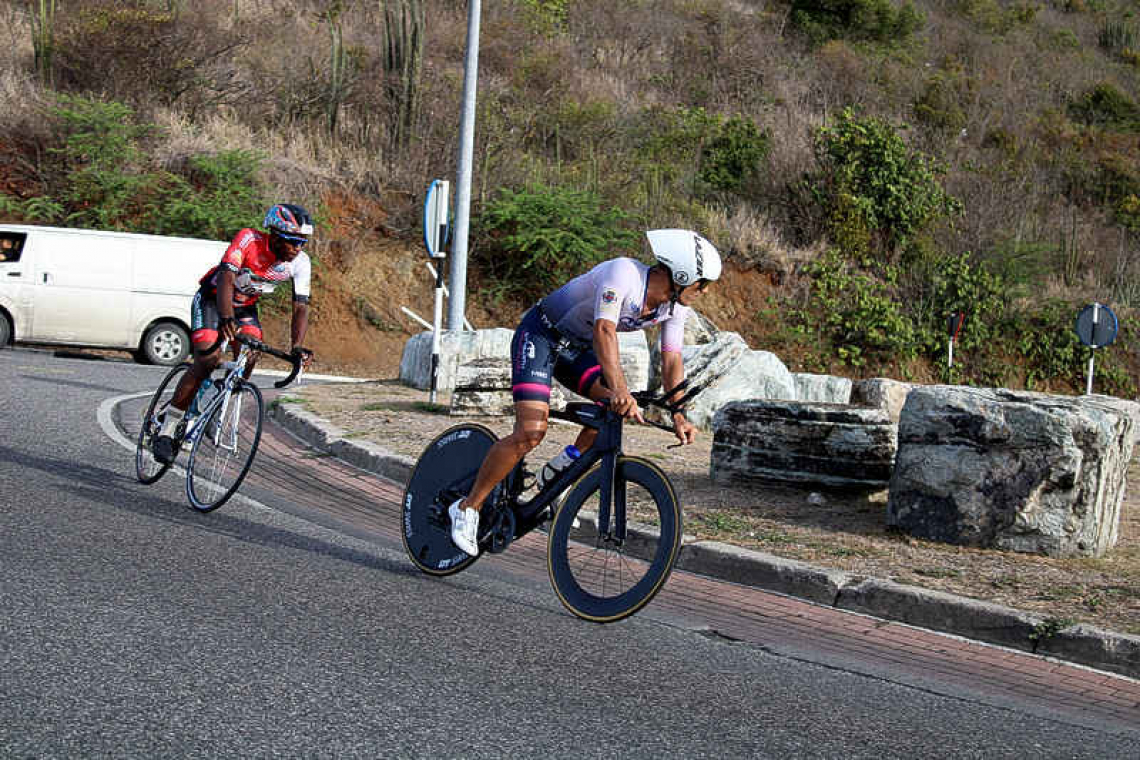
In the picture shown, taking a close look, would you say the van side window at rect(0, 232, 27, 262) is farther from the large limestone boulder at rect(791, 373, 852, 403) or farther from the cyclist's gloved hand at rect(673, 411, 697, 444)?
the cyclist's gloved hand at rect(673, 411, 697, 444)

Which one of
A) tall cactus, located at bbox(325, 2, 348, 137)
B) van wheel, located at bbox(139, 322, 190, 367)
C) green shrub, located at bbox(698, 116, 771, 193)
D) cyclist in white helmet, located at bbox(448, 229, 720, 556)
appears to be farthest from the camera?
green shrub, located at bbox(698, 116, 771, 193)

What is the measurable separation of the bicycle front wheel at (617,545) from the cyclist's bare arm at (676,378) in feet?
0.89

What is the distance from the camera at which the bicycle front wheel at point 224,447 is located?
307 inches

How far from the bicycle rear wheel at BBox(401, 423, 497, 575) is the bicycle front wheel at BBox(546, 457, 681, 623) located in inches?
24.1

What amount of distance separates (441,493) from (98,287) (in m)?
15.7

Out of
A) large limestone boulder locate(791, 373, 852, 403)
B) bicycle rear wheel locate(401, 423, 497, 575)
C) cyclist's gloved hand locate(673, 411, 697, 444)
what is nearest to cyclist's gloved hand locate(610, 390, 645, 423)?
cyclist's gloved hand locate(673, 411, 697, 444)

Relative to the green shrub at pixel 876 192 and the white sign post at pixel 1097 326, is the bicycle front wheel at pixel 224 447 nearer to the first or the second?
the white sign post at pixel 1097 326

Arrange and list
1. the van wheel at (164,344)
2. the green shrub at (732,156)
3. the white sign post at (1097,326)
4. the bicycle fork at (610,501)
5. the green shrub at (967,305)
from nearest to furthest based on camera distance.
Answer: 1. the bicycle fork at (610,501)
2. the white sign post at (1097,326)
3. the van wheel at (164,344)
4. the green shrub at (967,305)
5. the green shrub at (732,156)

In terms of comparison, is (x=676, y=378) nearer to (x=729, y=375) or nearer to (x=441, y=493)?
(x=441, y=493)

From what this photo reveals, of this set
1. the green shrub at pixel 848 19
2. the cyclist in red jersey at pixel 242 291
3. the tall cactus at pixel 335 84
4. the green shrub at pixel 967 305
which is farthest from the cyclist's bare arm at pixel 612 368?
the green shrub at pixel 848 19

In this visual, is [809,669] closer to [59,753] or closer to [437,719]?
[437,719]

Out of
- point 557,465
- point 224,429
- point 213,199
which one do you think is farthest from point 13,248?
point 557,465

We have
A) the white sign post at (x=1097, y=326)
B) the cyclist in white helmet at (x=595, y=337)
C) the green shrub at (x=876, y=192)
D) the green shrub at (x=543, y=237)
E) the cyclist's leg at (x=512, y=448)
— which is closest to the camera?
the cyclist in white helmet at (x=595, y=337)

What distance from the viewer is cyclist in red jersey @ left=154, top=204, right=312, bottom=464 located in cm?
774
